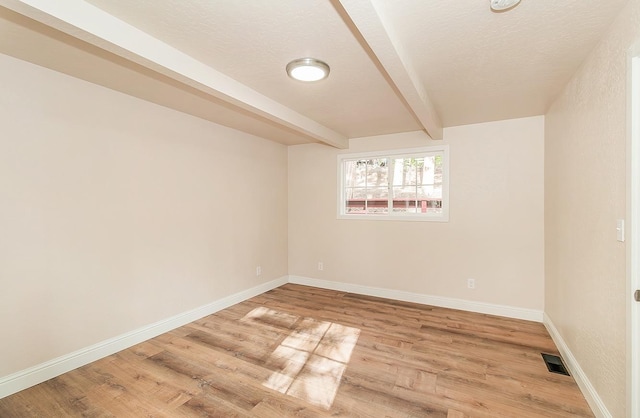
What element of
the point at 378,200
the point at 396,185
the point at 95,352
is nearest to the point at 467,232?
the point at 396,185

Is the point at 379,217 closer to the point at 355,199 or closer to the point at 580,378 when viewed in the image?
the point at 355,199

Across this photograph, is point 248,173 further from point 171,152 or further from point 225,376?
point 225,376

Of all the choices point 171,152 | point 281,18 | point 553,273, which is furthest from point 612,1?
point 171,152

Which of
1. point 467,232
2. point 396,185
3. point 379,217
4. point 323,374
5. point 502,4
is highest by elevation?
point 502,4

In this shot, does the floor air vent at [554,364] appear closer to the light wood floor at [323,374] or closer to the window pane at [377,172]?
the light wood floor at [323,374]

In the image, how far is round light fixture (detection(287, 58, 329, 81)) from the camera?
207cm

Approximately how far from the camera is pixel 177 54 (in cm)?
196

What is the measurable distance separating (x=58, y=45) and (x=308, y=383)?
9.72ft

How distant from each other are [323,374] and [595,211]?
2290mm

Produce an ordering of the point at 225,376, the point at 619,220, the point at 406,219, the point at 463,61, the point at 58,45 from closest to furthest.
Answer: the point at 619,220 < the point at 58,45 < the point at 463,61 < the point at 225,376 < the point at 406,219

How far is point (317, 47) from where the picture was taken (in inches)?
75.4

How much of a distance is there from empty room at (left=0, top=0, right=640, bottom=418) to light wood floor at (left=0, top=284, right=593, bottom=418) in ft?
0.07

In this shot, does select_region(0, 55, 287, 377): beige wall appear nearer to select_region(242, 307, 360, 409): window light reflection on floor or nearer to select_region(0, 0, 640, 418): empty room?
select_region(0, 0, 640, 418): empty room

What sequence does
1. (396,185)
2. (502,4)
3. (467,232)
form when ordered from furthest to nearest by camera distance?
1. (396,185)
2. (467,232)
3. (502,4)
